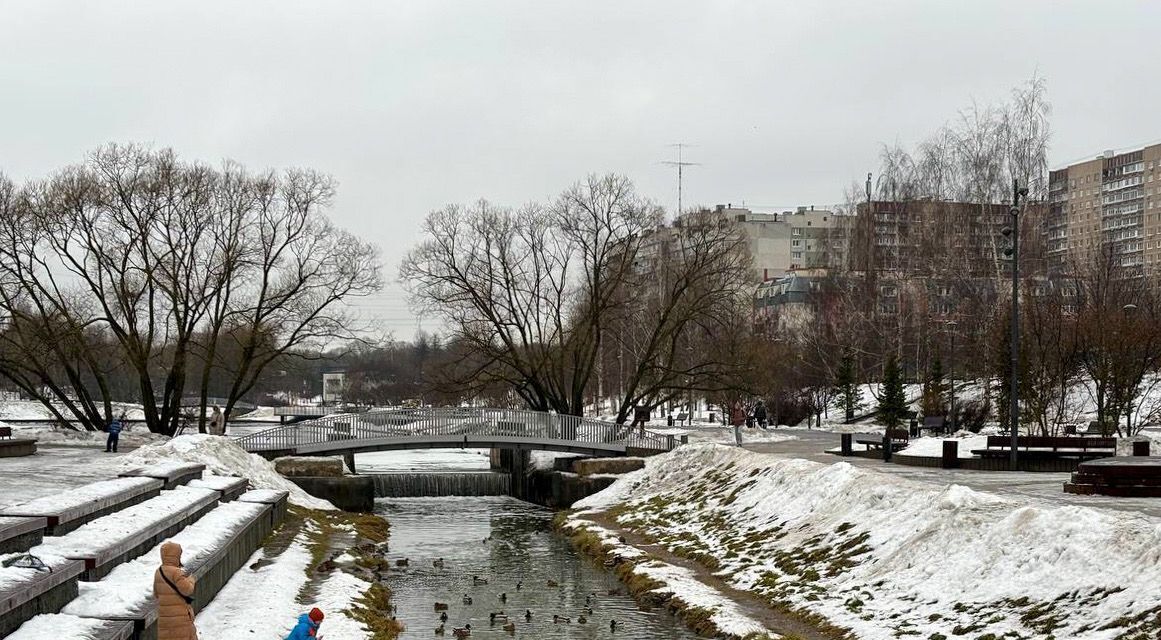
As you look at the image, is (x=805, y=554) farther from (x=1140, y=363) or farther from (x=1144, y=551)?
(x=1140, y=363)

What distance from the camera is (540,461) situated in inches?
1895

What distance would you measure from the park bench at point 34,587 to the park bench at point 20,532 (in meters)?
0.45

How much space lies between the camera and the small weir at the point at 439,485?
46.0 metres

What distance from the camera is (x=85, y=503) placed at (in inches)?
715

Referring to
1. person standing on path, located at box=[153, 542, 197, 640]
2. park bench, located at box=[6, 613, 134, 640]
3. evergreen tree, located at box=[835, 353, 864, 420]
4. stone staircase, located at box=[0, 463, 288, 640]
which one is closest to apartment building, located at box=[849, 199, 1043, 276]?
evergreen tree, located at box=[835, 353, 864, 420]

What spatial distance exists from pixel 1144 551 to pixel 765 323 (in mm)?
67129

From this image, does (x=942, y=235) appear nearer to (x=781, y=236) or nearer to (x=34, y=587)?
(x=34, y=587)

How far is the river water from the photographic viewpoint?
20.0 metres

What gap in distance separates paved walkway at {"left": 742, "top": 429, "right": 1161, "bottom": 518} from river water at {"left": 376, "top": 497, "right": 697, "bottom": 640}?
6.87 m

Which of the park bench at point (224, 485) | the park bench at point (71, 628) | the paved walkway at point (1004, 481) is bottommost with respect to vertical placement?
the park bench at point (71, 628)

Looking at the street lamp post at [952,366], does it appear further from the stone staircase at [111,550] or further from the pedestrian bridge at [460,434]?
the stone staircase at [111,550]

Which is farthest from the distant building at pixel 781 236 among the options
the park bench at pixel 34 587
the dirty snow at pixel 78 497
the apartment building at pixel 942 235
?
the park bench at pixel 34 587

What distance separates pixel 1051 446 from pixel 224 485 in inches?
812

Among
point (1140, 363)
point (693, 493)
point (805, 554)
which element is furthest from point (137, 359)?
point (1140, 363)
